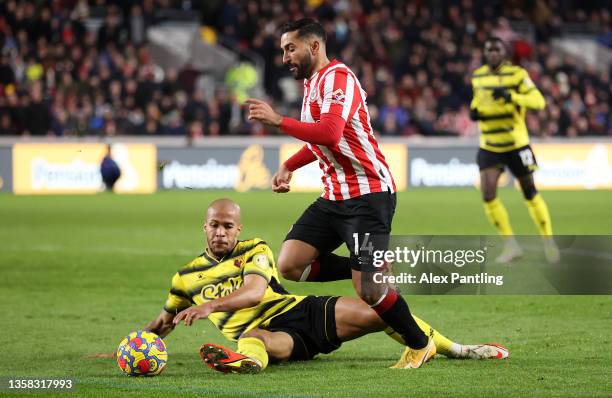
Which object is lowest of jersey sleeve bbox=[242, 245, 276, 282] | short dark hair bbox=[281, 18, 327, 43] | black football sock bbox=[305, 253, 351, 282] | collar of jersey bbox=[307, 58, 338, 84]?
black football sock bbox=[305, 253, 351, 282]

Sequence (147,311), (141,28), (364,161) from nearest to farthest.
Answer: (364,161), (147,311), (141,28)

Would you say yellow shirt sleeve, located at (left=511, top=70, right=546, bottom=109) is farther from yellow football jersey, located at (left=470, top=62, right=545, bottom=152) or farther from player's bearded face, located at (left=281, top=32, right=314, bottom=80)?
player's bearded face, located at (left=281, top=32, right=314, bottom=80)

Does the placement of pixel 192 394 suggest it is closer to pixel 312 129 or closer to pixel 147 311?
pixel 312 129

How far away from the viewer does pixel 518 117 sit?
12.4 meters

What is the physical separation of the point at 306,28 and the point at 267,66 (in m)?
22.1

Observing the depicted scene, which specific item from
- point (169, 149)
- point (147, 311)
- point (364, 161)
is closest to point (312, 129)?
point (364, 161)

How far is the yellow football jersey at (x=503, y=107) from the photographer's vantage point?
12.3 meters

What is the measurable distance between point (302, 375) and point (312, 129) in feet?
4.43

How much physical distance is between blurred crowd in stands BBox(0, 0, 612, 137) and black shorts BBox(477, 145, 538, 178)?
11948 mm

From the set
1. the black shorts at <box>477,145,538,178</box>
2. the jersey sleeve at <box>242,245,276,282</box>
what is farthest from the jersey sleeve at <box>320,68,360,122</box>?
the black shorts at <box>477,145,538,178</box>

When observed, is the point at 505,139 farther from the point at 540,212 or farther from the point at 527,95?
the point at 540,212

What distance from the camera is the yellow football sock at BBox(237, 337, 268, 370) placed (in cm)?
640

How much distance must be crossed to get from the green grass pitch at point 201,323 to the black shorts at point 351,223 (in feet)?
2.30

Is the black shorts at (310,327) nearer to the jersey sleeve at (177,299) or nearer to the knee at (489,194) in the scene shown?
the jersey sleeve at (177,299)
